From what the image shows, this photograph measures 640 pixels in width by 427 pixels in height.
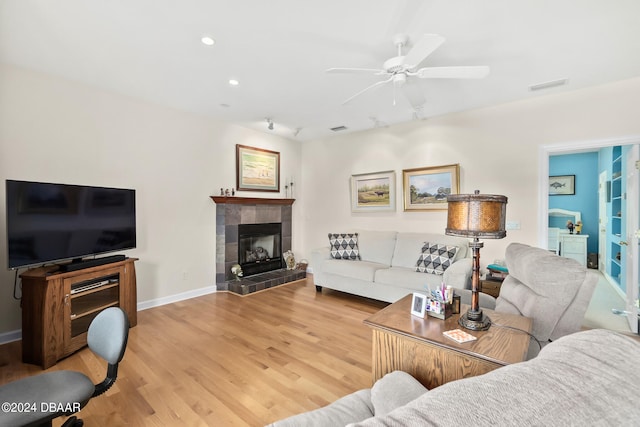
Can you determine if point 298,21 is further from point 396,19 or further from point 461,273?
point 461,273

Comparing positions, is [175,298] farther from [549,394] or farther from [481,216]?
[549,394]

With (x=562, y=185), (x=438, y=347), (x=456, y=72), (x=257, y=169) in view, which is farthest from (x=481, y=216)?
(x=562, y=185)

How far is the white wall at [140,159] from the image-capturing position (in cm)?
278

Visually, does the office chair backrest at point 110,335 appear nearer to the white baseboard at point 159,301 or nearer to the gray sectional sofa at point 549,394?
the gray sectional sofa at point 549,394

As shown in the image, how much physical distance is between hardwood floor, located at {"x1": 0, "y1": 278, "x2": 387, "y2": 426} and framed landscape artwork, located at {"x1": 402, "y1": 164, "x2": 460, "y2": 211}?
6.32 feet

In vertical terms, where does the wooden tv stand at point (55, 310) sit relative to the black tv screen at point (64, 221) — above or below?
below

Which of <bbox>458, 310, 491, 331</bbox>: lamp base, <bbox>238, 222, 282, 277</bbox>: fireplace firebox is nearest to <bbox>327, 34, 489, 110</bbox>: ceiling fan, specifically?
<bbox>458, 310, 491, 331</bbox>: lamp base

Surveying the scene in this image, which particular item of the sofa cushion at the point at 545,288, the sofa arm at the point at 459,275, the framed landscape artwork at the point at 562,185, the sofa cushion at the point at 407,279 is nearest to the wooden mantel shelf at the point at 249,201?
the sofa cushion at the point at 407,279

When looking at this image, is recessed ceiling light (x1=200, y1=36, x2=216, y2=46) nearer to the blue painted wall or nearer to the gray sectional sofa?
the gray sectional sofa

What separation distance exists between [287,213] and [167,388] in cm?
390

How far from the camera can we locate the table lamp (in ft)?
4.81

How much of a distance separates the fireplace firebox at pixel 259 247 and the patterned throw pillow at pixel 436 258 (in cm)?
277

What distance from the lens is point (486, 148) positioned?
12.7 ft

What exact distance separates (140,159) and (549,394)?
435 cm
